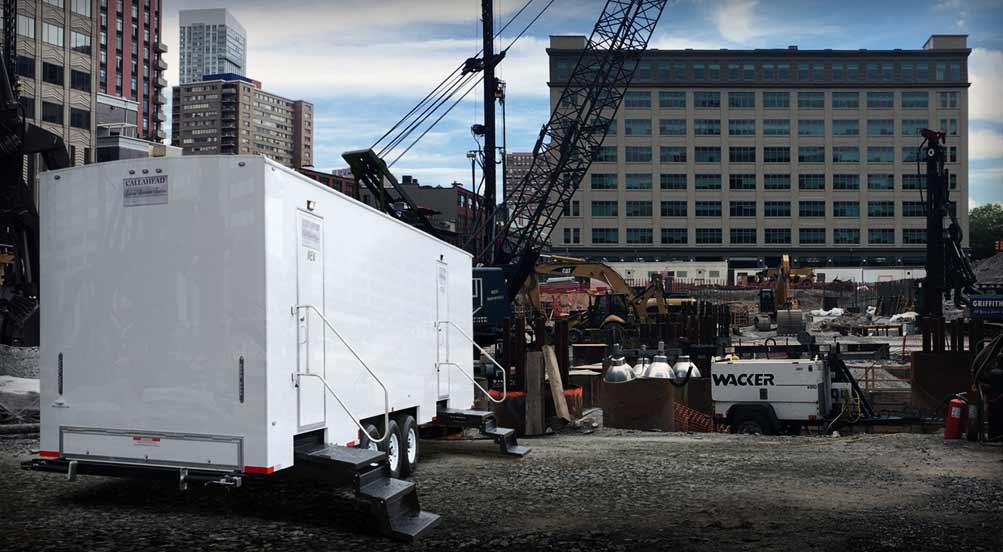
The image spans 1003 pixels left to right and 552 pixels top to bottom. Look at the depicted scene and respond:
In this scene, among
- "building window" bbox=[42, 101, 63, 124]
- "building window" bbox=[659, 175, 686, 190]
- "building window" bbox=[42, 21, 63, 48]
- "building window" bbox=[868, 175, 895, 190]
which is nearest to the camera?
"building window" bbox=[42, 101, 63, 124]

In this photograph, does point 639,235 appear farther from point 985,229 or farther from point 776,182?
point 985,229

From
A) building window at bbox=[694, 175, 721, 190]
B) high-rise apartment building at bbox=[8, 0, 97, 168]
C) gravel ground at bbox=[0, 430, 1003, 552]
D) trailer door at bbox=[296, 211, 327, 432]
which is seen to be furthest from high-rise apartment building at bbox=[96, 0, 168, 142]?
trailer door at bbox=[296, 211, 327, 432]

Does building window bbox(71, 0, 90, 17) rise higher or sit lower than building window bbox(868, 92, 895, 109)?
higher

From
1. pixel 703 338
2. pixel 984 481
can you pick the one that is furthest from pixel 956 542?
pixel 703 338

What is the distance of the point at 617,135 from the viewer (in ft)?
373

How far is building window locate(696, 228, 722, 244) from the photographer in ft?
374

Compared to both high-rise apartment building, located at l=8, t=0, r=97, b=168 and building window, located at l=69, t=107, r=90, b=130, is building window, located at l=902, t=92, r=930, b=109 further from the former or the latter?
building window, located at l=69, t=107, r=90, b=130

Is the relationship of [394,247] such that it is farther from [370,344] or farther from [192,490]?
[192,490]

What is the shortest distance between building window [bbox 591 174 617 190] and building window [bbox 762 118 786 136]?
19.6 m

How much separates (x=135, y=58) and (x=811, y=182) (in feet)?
353

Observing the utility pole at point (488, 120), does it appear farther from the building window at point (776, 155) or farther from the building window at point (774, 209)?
the building window at point (776, 155)

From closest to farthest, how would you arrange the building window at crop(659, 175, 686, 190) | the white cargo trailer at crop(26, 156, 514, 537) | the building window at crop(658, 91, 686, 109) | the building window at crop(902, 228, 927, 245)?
the white cargo trailer at crop(26, 156, 514, 537)
the building window at crop(659, 175, 686, 190)
the building window at crop(658, 91, 686, 109)
the building window at crop(902, 228, 927, 245)

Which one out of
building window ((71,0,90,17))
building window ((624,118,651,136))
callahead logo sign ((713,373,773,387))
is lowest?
callahead logo sign ((713,373,773,387))

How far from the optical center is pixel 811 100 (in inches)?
4589
